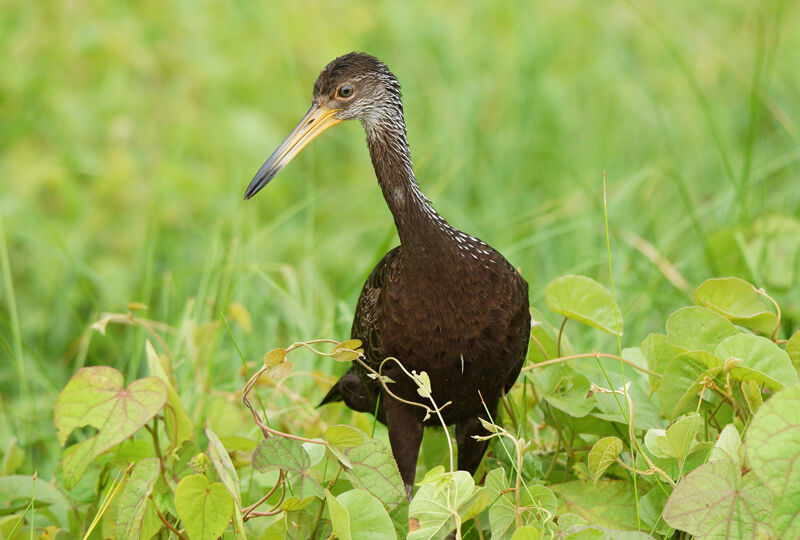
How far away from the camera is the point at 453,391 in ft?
8.43

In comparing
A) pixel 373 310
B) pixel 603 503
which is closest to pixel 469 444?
pixel 373 310

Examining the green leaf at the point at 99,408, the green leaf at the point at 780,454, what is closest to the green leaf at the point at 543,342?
the green leaf at the point at 780,454

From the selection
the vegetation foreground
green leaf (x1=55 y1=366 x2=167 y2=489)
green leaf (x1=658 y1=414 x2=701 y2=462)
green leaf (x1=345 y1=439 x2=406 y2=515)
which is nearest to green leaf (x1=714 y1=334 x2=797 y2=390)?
the vegetation foreground

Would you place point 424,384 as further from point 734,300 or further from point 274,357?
point 734,300

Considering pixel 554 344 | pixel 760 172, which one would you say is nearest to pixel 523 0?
pixel 760 172

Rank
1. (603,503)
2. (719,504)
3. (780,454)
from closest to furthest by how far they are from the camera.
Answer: (780,454)
(719,504)
(603,503)

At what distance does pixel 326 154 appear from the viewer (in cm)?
618

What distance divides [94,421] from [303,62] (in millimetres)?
4679

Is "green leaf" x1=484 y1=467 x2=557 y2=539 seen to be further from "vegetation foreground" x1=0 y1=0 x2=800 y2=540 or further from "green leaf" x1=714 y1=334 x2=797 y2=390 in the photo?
"green leaf" x1=714 y1=334 x2=797 y2=390

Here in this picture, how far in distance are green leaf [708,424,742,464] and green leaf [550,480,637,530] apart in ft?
1.00

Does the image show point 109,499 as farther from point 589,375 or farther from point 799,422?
point 799,422

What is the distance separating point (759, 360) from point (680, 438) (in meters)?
0.25

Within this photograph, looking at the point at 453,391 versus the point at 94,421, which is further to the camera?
the point at 453,391

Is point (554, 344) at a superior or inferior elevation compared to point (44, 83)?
inferior
